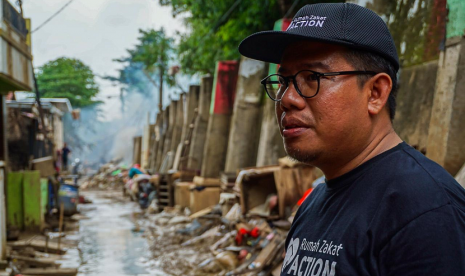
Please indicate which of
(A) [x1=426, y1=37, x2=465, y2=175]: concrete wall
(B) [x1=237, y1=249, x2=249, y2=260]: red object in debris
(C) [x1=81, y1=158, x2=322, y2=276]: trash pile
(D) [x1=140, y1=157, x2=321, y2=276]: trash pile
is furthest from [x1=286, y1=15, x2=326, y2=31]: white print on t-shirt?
(B) [x1=237, y1=249, x2=249, y2=260]: red object in debris

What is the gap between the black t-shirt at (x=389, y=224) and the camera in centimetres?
118

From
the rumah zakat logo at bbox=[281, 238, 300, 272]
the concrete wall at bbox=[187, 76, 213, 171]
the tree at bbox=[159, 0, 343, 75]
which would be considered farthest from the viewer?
the concrete wall at bbox=[187, 76, 213, 171]

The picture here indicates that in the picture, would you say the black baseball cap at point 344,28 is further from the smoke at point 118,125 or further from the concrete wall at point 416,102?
the smoke at point 118,125

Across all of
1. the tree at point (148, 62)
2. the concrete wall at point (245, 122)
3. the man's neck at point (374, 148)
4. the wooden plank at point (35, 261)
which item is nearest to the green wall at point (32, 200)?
Answer: the wooden plank at point (35, 261)

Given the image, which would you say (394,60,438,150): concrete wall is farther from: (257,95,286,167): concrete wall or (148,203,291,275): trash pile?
(257,95,286,167): concrete wall

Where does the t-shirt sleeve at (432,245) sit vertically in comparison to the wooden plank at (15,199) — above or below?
above

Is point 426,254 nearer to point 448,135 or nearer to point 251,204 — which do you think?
point 448,135

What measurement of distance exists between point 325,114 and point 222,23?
14.5m

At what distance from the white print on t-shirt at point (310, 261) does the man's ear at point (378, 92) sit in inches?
18.0

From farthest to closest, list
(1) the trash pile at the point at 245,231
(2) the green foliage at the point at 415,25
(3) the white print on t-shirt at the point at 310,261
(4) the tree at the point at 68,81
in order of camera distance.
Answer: (4) the tree at the point at 68,81, (1) the trash pile at the point at 245,231, (2) the green foliage at the point at 415,25, (3) the white print on t-shirt at the point at 310,261

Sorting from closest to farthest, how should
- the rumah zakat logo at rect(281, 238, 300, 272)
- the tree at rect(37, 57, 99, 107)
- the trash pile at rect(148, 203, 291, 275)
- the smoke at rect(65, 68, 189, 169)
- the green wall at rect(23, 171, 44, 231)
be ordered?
the rumah zakat logo at rect(281, 238, 300, 272), the trash pile at rect(148, 203, 291, 275), the green wall at rect(23, 171, 44, 231), the tree at rect(37, 57, 99, 107), the smoke at rect(65, 68, 189, 169)

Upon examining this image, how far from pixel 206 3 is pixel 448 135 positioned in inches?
470

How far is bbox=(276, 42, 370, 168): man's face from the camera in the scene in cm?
152

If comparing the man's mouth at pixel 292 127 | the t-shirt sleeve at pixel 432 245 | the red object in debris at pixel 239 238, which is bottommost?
the red object in debris at pixel 239 238
